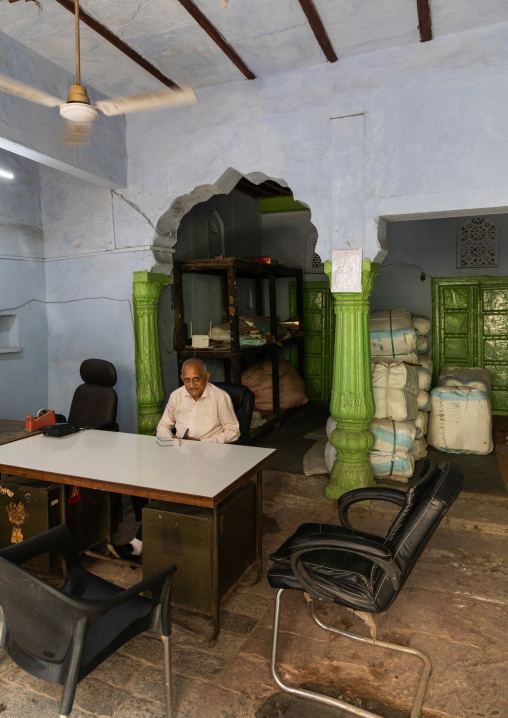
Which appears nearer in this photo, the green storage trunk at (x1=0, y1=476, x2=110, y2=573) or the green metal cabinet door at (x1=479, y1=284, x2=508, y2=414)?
the green storage trunk at (x1=0, y1=476, x2=110, y2=573)

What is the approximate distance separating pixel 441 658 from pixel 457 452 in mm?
3258

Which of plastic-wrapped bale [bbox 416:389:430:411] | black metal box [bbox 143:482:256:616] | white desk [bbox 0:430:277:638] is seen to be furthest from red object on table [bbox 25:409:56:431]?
plastic-wrapped bale [bbox 416:389:430:411]

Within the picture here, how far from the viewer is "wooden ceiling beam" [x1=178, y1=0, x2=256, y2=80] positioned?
3490 mm

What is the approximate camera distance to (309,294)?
843 cm

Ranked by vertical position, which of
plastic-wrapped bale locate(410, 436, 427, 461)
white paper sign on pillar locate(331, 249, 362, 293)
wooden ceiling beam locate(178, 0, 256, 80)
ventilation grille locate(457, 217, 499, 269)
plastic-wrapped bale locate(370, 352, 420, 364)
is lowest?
plastic-wrapped bale locate(410, 436, 427, 461)

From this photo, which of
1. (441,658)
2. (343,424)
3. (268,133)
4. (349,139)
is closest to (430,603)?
(441,658)

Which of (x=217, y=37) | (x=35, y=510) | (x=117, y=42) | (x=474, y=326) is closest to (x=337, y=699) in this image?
(x=35, y=510)

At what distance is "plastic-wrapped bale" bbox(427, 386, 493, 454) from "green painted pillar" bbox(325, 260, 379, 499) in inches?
57.9

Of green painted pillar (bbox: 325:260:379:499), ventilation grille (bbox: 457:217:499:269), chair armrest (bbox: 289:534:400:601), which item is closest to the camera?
chair armrest (bbox: 289:534:400:601)

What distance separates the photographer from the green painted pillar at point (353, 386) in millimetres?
4316

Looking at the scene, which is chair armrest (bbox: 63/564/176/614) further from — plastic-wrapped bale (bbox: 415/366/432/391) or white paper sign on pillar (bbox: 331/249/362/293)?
plastic-wrapped bale (bbox: 415/366/432/391)

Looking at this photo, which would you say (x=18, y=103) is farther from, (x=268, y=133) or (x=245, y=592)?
(x=245, y=592)

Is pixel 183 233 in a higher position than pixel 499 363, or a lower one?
higher

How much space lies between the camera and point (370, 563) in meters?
2.54
